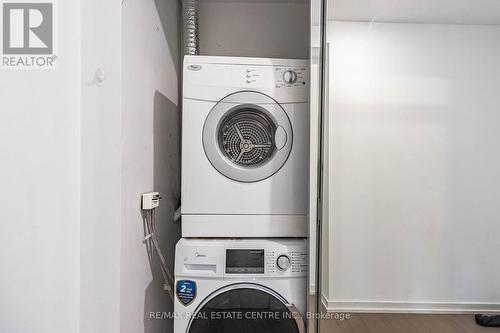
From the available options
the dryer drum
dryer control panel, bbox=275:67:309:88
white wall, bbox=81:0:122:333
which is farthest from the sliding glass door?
white wall, bbox=81:0:122:333

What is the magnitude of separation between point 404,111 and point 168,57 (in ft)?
4.60

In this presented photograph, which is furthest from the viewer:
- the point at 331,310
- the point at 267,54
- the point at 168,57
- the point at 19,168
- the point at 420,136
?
the point at 267,54

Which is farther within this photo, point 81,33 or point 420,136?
point 420,136

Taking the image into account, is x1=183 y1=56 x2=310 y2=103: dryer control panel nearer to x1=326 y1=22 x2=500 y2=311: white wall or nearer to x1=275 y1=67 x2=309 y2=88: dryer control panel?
x1=275 y1=67 x2=309 y2=88: dryer control panel

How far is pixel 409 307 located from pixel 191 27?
1908mm

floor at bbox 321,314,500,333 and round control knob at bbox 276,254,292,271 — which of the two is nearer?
floor at bbox 321,314,500,333

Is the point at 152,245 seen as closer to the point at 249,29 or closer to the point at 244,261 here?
the point at 244,261

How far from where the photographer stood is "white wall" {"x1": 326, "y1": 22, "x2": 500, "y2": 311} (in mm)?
964

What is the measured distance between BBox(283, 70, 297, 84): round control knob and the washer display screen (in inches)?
34.5

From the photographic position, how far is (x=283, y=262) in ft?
4.07

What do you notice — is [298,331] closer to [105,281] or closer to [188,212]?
[188,212]

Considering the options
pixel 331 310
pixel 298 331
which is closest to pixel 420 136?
pixel 331 310

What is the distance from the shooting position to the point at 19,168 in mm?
936

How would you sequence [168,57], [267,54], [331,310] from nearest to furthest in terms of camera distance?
1. [331,310]
2. [168,57]
3. [267,54]
